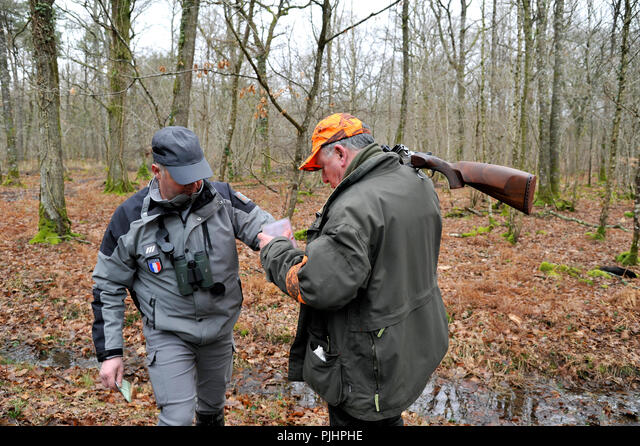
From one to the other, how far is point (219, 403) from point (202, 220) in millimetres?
1376

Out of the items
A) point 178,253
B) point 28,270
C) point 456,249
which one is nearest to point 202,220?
point 178,253

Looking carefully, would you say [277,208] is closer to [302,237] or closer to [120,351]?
[302,237]

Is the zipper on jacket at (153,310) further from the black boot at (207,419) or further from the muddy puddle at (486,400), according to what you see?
the muddy puddle at (486,400)

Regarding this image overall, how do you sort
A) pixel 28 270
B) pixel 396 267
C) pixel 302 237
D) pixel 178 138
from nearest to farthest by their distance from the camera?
pixel 396 267 < pixel 178 138 < pixel 28 270 < pixel 302 237

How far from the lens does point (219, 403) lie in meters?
2.86

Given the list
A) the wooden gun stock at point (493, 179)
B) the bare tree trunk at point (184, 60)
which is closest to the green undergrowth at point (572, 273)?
the wooden gun stock at point (493, 179)

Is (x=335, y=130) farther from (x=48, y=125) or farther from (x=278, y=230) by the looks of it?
(x=48, y=125)

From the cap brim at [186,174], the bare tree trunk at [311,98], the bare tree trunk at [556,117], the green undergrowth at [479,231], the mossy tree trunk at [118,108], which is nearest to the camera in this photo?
the cap brim at [186,174]

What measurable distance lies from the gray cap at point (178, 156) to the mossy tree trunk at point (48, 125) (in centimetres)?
754

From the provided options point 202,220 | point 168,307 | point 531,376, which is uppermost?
point 202,220

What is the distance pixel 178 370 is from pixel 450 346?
4.06m

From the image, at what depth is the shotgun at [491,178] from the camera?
217 cm

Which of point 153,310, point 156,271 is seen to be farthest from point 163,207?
point 153,310

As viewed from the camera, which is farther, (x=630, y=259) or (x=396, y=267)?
(x=630, y=259)
